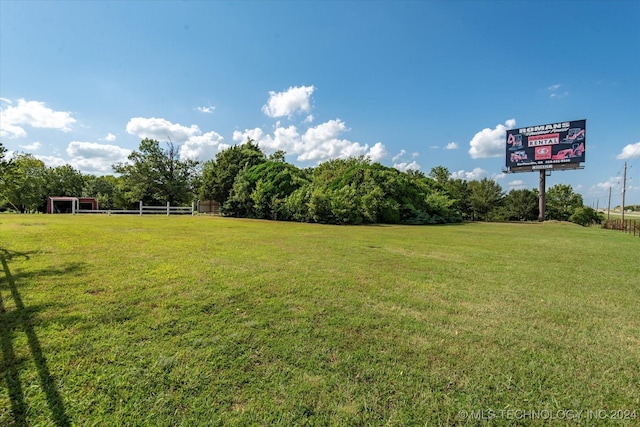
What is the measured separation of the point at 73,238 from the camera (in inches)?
314

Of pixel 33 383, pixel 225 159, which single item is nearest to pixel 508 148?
pixel 225 159

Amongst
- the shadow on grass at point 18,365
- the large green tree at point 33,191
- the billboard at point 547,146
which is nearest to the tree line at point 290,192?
the large green tree at point 33,191

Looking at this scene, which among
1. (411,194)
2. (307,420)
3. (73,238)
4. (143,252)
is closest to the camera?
(307,420)

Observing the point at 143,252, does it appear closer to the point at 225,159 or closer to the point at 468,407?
the point at 468,407

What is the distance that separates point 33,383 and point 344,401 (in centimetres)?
222

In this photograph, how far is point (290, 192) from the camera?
23.5 m

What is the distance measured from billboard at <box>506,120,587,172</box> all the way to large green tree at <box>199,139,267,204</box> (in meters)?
27.9

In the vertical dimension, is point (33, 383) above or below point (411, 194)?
below

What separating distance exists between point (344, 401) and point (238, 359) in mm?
965

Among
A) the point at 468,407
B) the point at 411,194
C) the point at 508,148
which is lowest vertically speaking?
the point at 468,407

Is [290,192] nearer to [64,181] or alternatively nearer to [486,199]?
[486,199]

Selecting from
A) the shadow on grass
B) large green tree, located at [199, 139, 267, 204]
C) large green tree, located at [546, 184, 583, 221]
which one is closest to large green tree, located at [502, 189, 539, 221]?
large green tree, located at [546, 184, 583, 221]

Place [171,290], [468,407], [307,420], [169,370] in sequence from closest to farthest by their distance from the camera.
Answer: [307,420]
[468,407]
[169,370]
[171,290]

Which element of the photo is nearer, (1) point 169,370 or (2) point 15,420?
(2) point 15,420
